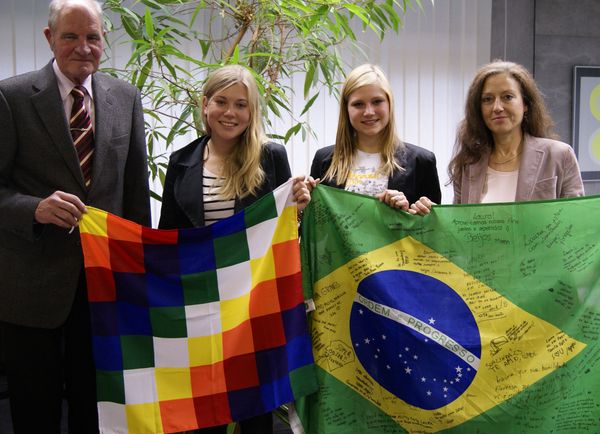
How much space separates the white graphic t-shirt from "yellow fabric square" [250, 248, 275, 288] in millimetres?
391

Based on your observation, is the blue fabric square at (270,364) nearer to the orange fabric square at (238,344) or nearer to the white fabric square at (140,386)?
the orange fabric square at (238,344)

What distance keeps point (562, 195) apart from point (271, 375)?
1150 mm

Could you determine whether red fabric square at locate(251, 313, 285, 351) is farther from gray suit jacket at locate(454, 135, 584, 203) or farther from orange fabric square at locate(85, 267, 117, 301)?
gray suit jacket at locate(454, 135, 584, 203)

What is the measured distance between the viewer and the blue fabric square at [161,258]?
6.64ft

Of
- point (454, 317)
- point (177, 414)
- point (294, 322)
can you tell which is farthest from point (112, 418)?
point (454, 317)

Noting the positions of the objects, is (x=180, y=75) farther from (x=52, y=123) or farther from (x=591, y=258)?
(x=591, y=258)

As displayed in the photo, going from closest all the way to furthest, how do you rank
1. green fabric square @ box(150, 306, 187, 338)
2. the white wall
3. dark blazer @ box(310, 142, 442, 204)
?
1. green fabric square @ box(150, 306, 187, 338)
2. dark blazer @ box(310, 142, 442, 204)
3. the white wall

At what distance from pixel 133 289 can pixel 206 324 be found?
0.24 metres

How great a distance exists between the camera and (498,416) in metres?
2.02

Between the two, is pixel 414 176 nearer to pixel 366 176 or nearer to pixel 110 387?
pixel 366 176

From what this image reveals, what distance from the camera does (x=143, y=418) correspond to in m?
2.02

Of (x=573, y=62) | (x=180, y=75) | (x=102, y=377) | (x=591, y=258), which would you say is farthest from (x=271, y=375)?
(x=573, y=62)

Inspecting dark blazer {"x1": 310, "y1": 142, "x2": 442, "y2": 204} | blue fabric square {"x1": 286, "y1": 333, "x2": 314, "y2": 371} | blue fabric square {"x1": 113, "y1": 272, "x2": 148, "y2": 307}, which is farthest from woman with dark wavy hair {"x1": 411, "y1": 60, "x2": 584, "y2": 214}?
blue fabric square {"x1": 113, "y1": 272, "x2": 148, "y2": 307}

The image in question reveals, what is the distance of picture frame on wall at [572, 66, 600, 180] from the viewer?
458 centimetres
